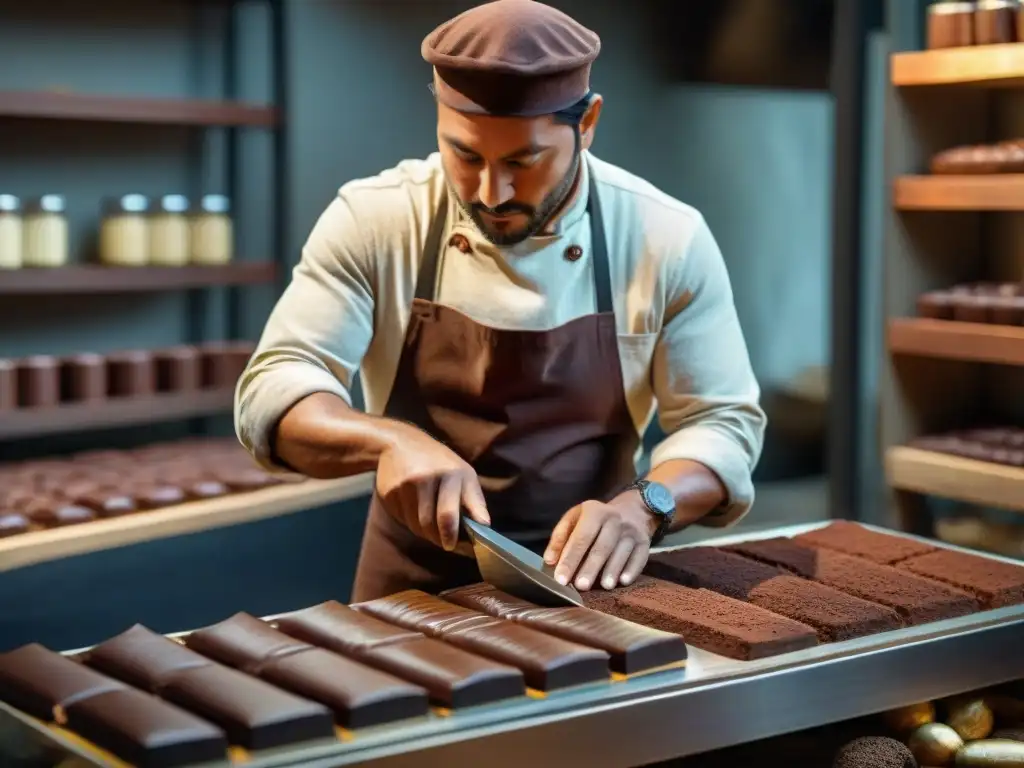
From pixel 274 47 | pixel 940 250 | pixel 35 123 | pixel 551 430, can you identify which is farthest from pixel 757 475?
pixel 551 430

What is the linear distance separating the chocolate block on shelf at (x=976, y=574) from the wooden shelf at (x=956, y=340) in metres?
1.52

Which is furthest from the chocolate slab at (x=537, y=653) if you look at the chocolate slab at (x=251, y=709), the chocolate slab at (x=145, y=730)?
the chocolate slab at (x=145, y=730)

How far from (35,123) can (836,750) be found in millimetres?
3132

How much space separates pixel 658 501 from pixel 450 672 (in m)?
0.62

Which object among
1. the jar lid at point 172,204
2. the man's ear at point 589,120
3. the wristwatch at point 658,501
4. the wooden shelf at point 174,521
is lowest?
the wooden shelf at point 174,521

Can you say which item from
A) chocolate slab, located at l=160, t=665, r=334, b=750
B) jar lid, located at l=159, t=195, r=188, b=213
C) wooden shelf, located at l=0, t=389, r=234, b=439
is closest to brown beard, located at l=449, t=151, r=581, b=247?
chocolate slab, located at l=160, t=665, r=334, b=750

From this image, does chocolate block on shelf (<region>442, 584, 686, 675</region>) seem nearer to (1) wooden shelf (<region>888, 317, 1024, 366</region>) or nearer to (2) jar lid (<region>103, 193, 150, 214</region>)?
(1) wooden shelf (<region>888, 317, 1024, 366</region>)

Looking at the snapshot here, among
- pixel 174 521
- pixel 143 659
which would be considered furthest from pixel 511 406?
pixel 174 521

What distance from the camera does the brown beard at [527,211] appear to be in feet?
7.02

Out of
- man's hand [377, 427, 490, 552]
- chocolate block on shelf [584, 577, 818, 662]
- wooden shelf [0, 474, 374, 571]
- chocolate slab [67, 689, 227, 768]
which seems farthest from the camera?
wooden shelf [0, 474, 374, 571]

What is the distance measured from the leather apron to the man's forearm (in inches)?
9.3

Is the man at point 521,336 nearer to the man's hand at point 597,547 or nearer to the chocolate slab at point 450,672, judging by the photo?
the man's hand at point 597,547

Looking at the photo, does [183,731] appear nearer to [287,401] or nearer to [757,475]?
[287,401]

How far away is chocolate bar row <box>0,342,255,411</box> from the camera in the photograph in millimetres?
3916
